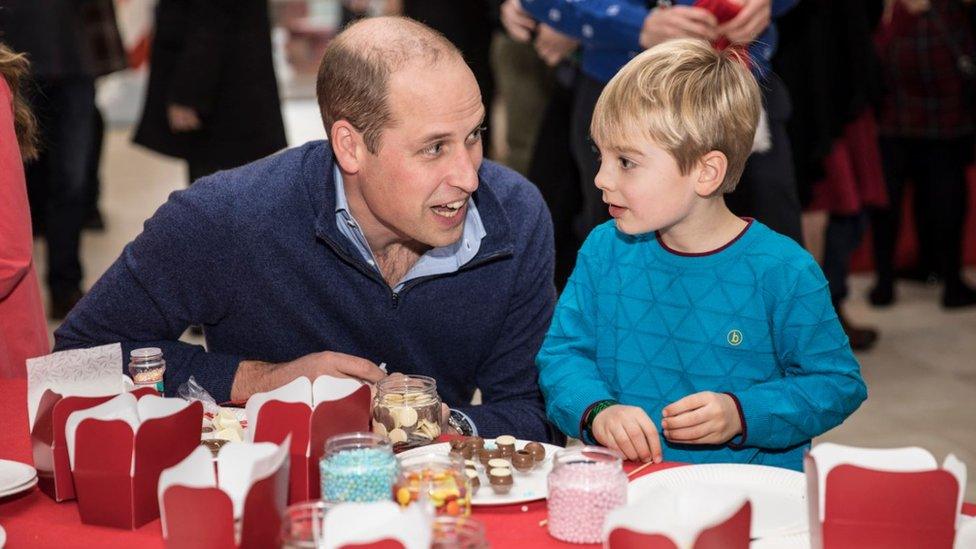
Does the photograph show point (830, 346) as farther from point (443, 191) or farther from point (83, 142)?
point (83, 142)

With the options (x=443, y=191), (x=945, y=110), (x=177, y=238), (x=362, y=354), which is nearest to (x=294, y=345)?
(x=362, y=354)

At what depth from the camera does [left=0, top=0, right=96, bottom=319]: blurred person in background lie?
5004 millimetres

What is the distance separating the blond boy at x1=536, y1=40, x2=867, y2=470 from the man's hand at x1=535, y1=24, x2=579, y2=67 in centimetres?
139

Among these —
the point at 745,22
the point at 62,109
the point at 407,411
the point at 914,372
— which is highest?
the point at 745,22

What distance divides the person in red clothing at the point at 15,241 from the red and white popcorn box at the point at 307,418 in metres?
0.92

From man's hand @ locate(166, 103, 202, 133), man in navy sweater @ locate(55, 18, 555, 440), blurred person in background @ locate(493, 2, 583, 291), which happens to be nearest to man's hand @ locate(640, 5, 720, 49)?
blurred person in background @ locate(493, 2, 583, 291)

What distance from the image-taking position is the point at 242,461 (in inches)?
59.1

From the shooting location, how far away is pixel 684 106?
197 cm

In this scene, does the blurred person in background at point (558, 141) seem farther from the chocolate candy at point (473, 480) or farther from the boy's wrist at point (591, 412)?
the chocolate candy at point (473, 480)

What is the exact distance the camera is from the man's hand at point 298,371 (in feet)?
6.88

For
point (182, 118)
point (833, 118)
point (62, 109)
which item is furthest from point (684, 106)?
point (62, 109)

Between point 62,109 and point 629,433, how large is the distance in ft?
13.4

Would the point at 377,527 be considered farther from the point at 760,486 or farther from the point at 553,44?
the point at 553,44

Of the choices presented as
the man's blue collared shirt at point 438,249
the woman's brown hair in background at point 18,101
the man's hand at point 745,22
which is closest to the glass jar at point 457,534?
the man's blue collared shirt at point 438,249
